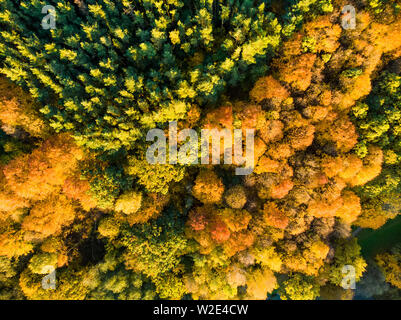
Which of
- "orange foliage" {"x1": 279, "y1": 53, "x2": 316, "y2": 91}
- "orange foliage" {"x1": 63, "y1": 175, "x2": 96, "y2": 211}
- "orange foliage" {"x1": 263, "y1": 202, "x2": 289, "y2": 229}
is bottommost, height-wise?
"orange foliage" {"x1": 263, "y1": 202, "x2": 289, "y2": 229}

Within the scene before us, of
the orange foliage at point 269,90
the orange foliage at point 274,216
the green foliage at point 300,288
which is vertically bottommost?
the green foliage at point 300,288

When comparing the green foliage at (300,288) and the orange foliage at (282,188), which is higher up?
the orange foliage at (282,188)

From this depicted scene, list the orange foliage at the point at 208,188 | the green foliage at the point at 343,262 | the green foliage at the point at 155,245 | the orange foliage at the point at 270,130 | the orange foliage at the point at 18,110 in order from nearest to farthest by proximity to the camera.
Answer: the orange foliage at the point at 18,110 < the green foliage at the point at 155,245 < the orange foliage at the point at 270,130 < the orange foliage at the point at 208,188 < the green foliage at the point at 343,262

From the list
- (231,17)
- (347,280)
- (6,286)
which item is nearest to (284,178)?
(347,280)

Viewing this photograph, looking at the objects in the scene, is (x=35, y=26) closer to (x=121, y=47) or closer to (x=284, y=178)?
(x=121, y=47)

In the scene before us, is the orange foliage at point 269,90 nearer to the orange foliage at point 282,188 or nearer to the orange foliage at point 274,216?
the orange foliage at point 282,188

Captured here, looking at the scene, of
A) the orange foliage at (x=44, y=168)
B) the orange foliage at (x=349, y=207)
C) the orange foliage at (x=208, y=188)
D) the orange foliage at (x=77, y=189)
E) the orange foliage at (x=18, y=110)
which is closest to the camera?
the orange foliage at (x=44, y=168)

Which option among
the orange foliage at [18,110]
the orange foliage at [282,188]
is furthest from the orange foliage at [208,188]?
the orange foliage at [18,110]

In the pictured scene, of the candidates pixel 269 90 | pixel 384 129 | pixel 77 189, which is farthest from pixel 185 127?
pixel 384 129

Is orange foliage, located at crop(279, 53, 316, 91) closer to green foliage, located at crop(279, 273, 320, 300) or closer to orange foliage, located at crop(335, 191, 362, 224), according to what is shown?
orange foliage, located at crop(335, 191, 362, 224)

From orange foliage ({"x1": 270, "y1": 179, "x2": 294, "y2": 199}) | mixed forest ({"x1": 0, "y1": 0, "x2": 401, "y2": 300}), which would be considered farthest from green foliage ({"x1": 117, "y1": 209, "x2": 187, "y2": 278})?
orange foliage ({"x1": 270, "y1": 179, "x2": 294, "y2": 199})
